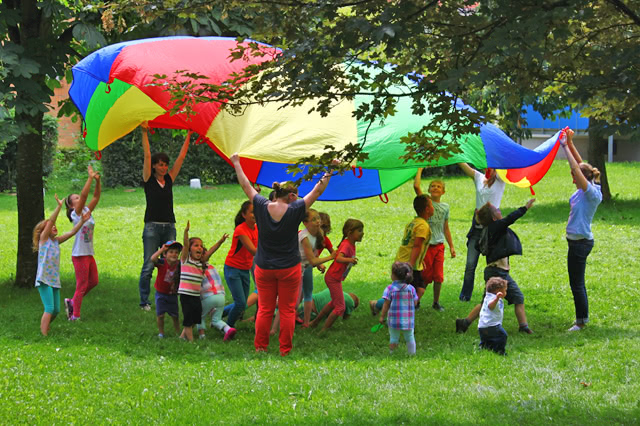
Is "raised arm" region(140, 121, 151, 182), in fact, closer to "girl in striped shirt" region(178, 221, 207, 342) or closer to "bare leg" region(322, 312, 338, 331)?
"girl in striped shirt" region(178, 221, 207, 342)

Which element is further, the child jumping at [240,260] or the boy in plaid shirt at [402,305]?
the child jumping at [240,260]

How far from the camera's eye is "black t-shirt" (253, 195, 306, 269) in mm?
7074

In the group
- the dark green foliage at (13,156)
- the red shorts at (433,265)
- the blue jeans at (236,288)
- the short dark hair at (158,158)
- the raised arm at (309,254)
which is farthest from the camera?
the dark green foliage at (13,156)

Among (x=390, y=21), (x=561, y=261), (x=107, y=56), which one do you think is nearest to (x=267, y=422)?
(x=390, y=21)

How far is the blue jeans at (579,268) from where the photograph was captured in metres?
8.18

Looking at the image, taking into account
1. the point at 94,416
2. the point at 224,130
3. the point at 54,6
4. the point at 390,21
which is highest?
the point at 54,6

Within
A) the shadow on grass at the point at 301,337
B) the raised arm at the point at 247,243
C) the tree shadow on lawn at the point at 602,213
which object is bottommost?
the shadow on grass at the point at 301,337

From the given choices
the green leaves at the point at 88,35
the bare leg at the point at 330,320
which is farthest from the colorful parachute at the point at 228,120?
the bare leg at the point at 330,320

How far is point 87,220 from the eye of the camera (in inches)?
344

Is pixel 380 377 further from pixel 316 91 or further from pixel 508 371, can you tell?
pixel 316 91

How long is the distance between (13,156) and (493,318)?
65.7 feet

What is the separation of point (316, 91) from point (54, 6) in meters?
4.98

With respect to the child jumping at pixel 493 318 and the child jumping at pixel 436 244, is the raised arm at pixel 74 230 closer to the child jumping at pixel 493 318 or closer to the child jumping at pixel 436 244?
the child jumping at pixel 436 244

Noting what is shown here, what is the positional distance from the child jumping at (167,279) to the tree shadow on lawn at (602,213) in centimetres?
1166
